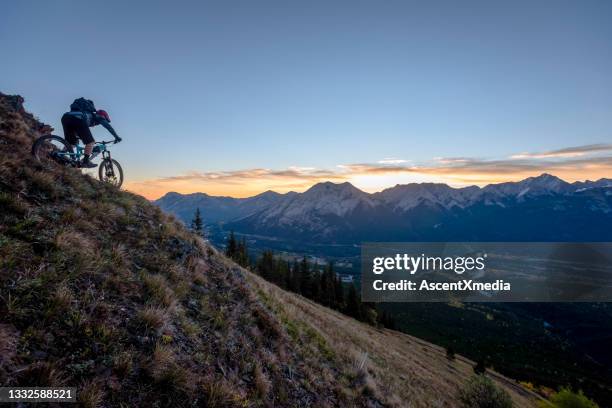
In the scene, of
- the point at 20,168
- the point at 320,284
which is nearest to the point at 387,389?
the point at 20,168

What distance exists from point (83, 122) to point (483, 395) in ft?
118

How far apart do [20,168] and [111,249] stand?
4.19 m

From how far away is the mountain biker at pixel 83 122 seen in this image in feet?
40.1

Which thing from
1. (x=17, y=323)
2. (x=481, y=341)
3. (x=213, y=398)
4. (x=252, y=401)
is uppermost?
(x=17, y=323)

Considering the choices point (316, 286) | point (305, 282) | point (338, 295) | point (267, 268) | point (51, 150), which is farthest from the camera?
point (338, 295)

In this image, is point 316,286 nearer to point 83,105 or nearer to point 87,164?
point 87,164

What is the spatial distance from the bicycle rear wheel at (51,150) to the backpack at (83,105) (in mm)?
1408

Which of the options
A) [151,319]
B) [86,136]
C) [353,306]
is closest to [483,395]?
[151,319]

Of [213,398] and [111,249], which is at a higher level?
[111,249]

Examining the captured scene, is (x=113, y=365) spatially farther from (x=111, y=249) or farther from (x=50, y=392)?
(x=111, y=249)

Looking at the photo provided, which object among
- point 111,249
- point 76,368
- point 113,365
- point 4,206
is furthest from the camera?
point 111,249

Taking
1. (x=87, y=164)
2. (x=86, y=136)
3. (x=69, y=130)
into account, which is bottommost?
(x=87, y=164)

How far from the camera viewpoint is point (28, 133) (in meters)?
12.7

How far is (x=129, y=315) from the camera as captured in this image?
22.1 feet
